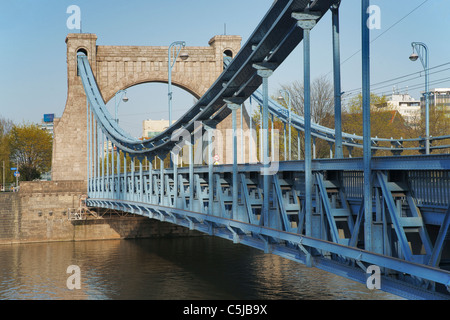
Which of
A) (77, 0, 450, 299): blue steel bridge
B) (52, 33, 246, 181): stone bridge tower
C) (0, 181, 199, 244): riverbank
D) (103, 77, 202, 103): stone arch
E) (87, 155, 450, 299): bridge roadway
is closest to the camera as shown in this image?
(87, 155, 450, 299): bridge roadway

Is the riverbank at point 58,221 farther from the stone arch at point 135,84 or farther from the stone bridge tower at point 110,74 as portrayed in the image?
the stone arch at point 135,84

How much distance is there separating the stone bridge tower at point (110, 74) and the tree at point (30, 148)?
23241 millimetres

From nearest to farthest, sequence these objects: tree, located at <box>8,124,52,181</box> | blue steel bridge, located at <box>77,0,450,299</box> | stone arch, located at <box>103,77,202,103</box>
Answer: blue steel bridge, located at <box>77,0,450,299</box> → stone arch, located at <box>103,77,202,103</box> → tree, located at <box>8,124,52,181</box>

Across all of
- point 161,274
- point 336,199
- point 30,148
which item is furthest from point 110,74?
point 336,199

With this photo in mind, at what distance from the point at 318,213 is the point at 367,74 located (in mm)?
3363

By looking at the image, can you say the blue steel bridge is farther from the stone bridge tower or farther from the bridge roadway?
the stone bridge tower

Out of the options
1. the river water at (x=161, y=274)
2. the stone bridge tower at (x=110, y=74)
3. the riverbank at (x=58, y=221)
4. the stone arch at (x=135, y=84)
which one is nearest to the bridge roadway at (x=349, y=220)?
the river water at (x=161, y=274)

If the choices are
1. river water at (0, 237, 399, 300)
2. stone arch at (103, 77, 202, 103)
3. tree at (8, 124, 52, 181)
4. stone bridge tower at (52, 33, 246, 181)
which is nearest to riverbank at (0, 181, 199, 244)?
river water at (0, 237, 399, 300)

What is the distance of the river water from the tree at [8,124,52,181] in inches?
1226

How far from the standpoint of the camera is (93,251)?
37.2m

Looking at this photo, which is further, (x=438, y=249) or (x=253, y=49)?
(x=253, y=49)

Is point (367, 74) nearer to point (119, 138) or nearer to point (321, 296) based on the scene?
point (321, 296)

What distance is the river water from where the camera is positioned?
81.0 feet
